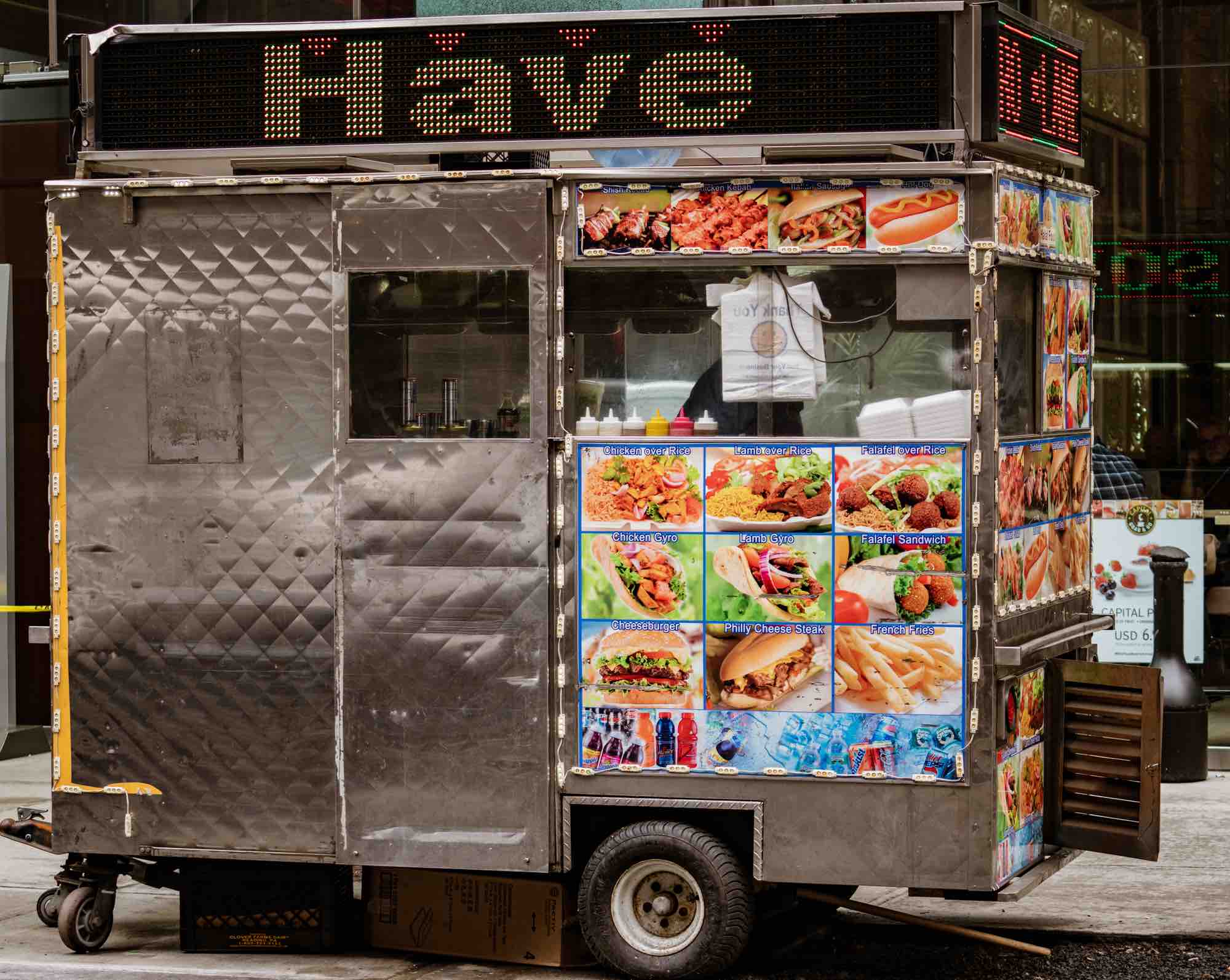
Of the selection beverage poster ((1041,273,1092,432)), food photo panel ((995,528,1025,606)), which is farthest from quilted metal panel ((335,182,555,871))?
beverage poster ((1041,273,1092,432))

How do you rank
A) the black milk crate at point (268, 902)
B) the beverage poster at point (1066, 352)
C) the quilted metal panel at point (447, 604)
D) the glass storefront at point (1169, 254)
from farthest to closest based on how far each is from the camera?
the glass storefront at point (1169, 254)
the black milk crate at point (268, 902)
the beverage poster at point (1066, 352)
the quilted metal panel at point (447, 604)

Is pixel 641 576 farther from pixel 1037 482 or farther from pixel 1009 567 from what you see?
pixel 1037 482

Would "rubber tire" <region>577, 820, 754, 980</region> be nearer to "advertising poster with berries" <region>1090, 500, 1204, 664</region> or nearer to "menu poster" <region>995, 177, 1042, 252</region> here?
"menu poster" <region>995, 177, 1042, 252</region>

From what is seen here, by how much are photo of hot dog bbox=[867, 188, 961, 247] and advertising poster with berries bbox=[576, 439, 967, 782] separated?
73cm

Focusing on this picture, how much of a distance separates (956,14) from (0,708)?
8621 mm

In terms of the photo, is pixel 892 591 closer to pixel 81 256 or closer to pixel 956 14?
pixel 956 14

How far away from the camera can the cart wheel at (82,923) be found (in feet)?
23.7

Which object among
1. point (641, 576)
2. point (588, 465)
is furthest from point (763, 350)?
point (641, 576)

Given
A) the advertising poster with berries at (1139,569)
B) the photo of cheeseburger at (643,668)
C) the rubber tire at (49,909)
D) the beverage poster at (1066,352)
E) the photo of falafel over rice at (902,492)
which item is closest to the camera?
the photo of falafel over rice at (902,492)

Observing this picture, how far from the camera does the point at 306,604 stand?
685 centimetres

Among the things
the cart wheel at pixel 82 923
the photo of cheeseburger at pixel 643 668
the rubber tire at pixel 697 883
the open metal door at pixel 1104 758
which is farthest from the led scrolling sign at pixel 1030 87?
the cart wheel at pixel 82 923

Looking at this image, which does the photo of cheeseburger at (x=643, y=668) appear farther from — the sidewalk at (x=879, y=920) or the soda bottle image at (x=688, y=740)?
the sidewalk at (x=879, y=920)

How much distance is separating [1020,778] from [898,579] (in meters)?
0.92

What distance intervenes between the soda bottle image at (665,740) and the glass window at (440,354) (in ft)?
3.71
